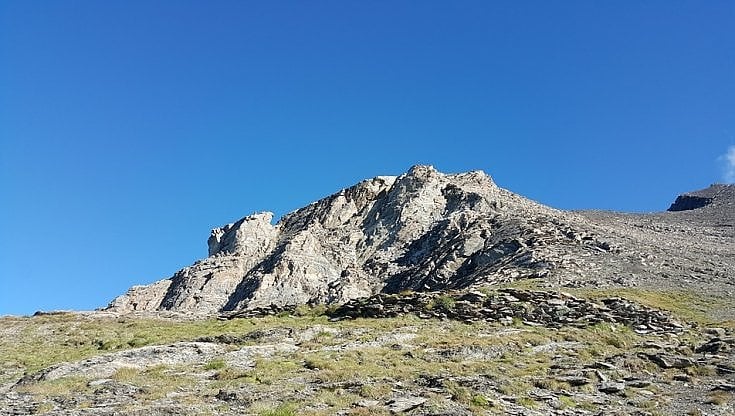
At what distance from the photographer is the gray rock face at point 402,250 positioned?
47.4m

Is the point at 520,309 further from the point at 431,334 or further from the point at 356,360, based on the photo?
the point at 356,360

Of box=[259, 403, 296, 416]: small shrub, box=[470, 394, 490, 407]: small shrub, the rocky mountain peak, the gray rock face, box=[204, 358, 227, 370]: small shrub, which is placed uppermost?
the rocky mountain peak

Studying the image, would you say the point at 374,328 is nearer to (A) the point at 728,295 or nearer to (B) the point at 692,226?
(A) the point at 728,295

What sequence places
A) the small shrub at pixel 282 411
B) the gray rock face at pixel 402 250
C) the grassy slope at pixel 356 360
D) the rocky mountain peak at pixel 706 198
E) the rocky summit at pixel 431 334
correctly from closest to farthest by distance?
the small shrub at pixel 282 411 → the rocky summit at pixel 431 334 → the grassy slope at pixel 356 360 → the gray rock face at pixel 402 250 → the rocky mountain peak at pixel 706 198

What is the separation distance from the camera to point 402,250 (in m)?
67.9

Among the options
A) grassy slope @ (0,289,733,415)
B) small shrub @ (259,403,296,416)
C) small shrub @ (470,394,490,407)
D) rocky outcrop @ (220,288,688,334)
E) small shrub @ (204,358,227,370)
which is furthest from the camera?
rocky outcrop @ (220,288,688,334)

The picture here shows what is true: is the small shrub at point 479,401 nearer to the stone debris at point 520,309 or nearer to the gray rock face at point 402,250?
the stone debris at point 520,309

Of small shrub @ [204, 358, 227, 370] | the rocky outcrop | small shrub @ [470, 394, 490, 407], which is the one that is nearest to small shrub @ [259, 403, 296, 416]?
small shrub @ [470, 394, 490, 407]

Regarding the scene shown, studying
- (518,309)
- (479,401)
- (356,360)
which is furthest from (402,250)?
(479,401)

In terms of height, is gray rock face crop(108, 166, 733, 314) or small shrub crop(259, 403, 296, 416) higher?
gray rock face crop(108, 166, 733, 314)

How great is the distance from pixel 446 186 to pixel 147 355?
60912 millimetres

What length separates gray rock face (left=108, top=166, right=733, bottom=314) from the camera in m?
47.4

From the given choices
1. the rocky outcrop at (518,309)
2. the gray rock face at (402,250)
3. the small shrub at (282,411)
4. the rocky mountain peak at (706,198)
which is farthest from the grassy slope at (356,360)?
the rocky mountain peak at (706,198)

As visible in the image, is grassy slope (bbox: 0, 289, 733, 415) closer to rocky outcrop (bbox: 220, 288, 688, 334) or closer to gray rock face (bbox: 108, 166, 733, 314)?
rocky outcrop (bbox: 220, 288, 688, 334)
